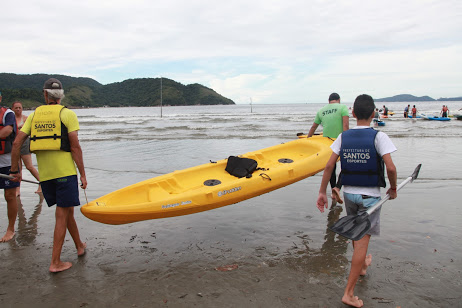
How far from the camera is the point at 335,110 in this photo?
550cm

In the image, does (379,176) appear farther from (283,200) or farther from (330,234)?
(283,200)

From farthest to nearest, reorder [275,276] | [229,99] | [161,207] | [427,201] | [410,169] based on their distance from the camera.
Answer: [229,99] < [410,169] < [427,201] < [161,207] < [275,276]

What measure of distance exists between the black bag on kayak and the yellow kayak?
101mm

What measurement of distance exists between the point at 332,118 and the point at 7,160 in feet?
16.3

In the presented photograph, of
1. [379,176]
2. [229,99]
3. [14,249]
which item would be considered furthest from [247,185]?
[229,99]

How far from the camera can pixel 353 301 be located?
103 inches

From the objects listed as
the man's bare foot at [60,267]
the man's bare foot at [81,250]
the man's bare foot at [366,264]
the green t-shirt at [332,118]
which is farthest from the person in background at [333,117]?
the man's bare foot at [60,267]

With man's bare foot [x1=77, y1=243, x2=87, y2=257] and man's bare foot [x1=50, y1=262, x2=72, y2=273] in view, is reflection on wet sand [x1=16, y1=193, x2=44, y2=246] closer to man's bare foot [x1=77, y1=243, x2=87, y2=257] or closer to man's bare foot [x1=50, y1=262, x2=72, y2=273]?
man's bare foot [x1=77, y1=243, x2=87, y2=257]

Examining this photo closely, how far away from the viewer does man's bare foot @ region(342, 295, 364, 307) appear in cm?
259

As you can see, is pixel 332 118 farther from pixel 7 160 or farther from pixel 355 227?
pixel 7 160

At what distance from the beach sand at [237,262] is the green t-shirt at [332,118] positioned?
1468 millimetres

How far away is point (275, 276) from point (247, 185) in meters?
1.46

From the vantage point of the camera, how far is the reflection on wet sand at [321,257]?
10.7 feet

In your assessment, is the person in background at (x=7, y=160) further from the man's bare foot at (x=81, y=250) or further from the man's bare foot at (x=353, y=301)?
the man's bare foot at (x=353, y=301)
